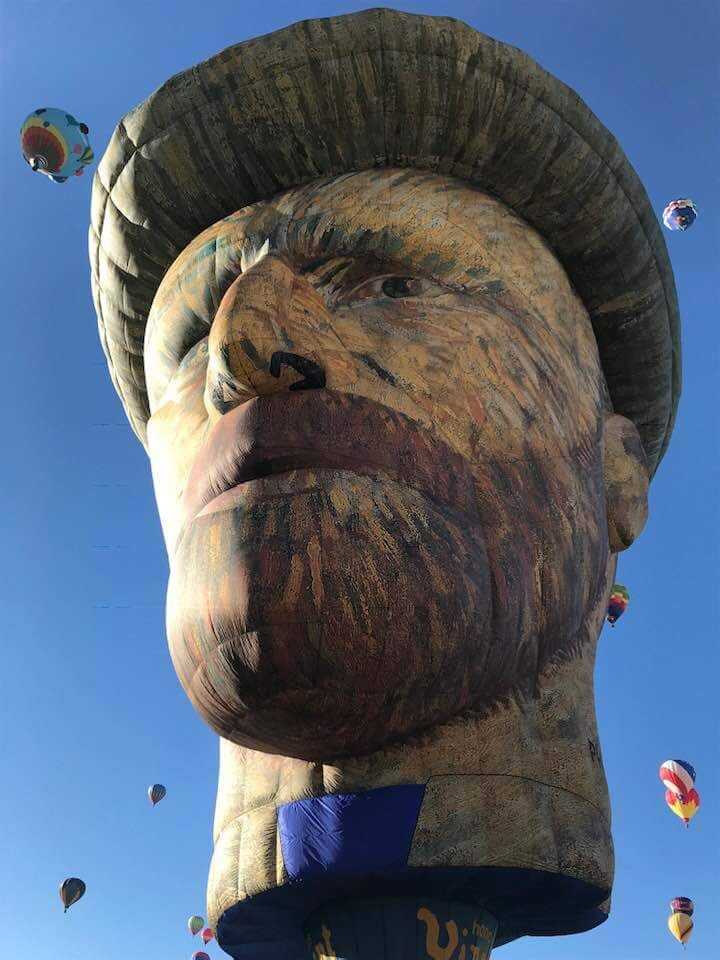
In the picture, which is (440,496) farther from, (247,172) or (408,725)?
(247,172)

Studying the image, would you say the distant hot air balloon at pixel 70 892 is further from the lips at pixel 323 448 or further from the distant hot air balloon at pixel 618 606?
the lips at pixel 323 448

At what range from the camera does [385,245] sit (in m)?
2.85

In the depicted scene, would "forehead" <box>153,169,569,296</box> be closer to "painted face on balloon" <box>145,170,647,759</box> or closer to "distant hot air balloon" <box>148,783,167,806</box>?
"painted face on balloon" <box>145,170,647,759</box>

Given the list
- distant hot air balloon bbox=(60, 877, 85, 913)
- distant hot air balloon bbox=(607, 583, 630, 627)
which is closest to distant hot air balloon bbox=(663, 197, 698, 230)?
distant hot air balloon bbox=(607, 583, 630, 627)

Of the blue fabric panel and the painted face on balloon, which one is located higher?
the painted face on balloon

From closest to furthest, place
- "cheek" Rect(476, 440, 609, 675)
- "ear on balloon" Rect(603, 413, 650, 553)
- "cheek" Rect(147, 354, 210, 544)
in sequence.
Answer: "cheek" Rect(476, 440, 609, 675), "cheek" Rect(147, 354, 210, 544), "ear on balloon" Rect(603, 413, 650, 553)

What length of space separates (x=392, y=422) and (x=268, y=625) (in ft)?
1.95

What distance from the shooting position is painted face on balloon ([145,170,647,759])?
2.18 metres

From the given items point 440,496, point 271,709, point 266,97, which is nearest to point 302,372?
point 440,496

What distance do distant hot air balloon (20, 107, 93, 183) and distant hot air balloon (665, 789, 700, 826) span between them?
1014cm

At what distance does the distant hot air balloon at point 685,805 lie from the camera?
1371 centimetres

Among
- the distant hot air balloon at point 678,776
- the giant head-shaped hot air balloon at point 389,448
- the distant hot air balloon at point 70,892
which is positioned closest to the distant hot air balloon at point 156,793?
the distant hot air balloon at point 70,892

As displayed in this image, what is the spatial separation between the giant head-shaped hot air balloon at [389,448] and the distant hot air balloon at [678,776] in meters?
11.4

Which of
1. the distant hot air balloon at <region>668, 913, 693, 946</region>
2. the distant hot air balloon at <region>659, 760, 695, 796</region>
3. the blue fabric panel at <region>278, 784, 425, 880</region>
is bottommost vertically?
the distant hot air balloon at <region>668, 913, 693, 946</region>
